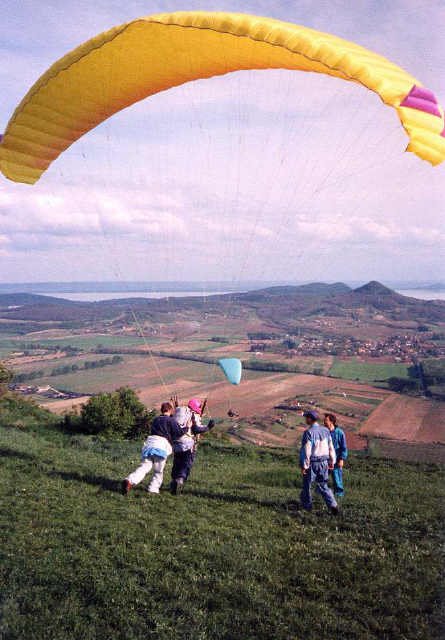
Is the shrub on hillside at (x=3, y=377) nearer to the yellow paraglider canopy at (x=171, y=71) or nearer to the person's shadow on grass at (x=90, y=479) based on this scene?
the person's shadow on grass at (x=90, y=479)

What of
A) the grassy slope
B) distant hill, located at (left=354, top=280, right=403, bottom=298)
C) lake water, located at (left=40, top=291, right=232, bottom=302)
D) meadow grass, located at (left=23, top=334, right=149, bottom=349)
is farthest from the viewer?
distant hill, located at (left=354, top=280, right=403, bottom=298)

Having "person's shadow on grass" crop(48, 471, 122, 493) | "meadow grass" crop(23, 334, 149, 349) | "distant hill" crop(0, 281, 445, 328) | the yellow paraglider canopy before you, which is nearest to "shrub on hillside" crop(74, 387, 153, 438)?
"person's shadow on grass" crop(48, 471, 122, 493)

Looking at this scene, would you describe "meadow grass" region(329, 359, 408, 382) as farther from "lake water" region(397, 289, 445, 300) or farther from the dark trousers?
"lake water" region(397, 289, 445, 300)

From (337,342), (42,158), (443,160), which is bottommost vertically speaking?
(337,342)

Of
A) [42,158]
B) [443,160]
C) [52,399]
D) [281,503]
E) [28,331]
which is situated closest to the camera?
[443,160]

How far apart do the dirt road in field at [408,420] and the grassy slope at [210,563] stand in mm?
13646

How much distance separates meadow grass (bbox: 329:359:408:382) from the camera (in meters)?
34.2

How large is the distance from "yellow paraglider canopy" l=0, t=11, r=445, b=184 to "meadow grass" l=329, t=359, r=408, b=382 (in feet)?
94.9

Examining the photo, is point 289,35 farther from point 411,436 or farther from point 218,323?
point 218,323

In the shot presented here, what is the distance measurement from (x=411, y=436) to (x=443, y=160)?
62.6ft

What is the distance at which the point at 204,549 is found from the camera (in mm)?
5852

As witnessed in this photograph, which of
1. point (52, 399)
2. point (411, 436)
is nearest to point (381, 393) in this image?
point (411, 436)

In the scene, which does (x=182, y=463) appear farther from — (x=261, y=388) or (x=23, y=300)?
(x=23, y=300)

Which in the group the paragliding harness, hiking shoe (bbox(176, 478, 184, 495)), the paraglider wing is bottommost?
hiking shoe (bbox(176, 478, 184, 495))
